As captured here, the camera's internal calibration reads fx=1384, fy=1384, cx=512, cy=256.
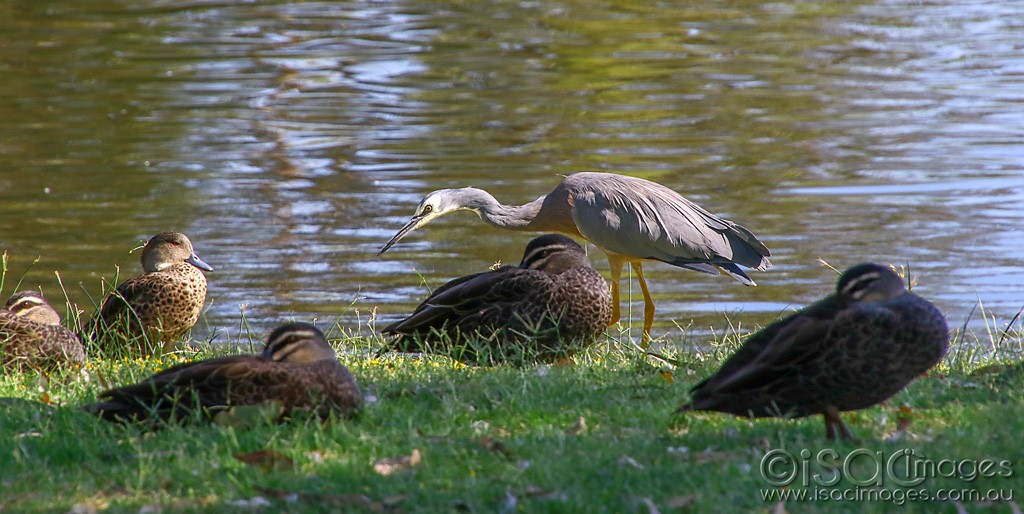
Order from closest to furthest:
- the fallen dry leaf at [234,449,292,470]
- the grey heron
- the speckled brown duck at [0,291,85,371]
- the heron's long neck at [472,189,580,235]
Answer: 1. the fallen dry leaf at [234,449,292,470]
2. the speckled brown duck at [0,291,85,371]
3. the grey heron
4. the heron's long neck at [472,189,580,235]

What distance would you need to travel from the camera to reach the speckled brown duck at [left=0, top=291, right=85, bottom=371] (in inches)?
300

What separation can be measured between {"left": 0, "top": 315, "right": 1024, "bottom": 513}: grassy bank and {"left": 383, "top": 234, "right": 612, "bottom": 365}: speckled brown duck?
1.12m

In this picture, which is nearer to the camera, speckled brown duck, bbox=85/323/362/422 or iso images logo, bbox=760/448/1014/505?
iso images logo, bbox=760/448/1014/505

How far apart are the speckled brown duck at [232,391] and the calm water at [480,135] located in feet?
11.6

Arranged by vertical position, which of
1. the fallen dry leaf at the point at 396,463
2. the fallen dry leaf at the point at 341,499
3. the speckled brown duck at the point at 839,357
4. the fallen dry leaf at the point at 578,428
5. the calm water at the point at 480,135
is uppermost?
the speckled brown duck at the point at 839,357

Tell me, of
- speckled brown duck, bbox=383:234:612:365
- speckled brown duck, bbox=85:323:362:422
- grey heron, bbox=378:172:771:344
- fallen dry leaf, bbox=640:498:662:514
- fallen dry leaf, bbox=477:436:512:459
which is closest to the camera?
fallen dry leaf, bbox=640:498:662:514

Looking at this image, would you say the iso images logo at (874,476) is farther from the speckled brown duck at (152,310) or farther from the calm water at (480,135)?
the calm water at (480,135)

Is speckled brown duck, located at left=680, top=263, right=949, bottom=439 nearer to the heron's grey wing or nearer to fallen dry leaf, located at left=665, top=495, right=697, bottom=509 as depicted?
fallen dry leaf, located at left=665, top=495, right=697, bottom=509

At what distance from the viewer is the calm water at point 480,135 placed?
12930 millimetres

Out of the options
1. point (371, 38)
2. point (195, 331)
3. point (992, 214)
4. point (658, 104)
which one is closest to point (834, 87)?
point (658, 104)

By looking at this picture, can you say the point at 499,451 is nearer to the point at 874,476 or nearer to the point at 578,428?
the point at 578,428

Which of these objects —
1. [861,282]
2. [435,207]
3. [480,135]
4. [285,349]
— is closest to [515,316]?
[285,349]

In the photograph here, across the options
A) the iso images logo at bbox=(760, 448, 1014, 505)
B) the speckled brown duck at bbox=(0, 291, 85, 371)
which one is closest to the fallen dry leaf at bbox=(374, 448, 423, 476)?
the iso images logo at bbox=(760, 448, 1014, 505)

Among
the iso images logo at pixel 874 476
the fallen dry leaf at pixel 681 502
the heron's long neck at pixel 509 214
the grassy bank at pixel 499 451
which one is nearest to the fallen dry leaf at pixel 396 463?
the grassy bank at pixel 499 451
